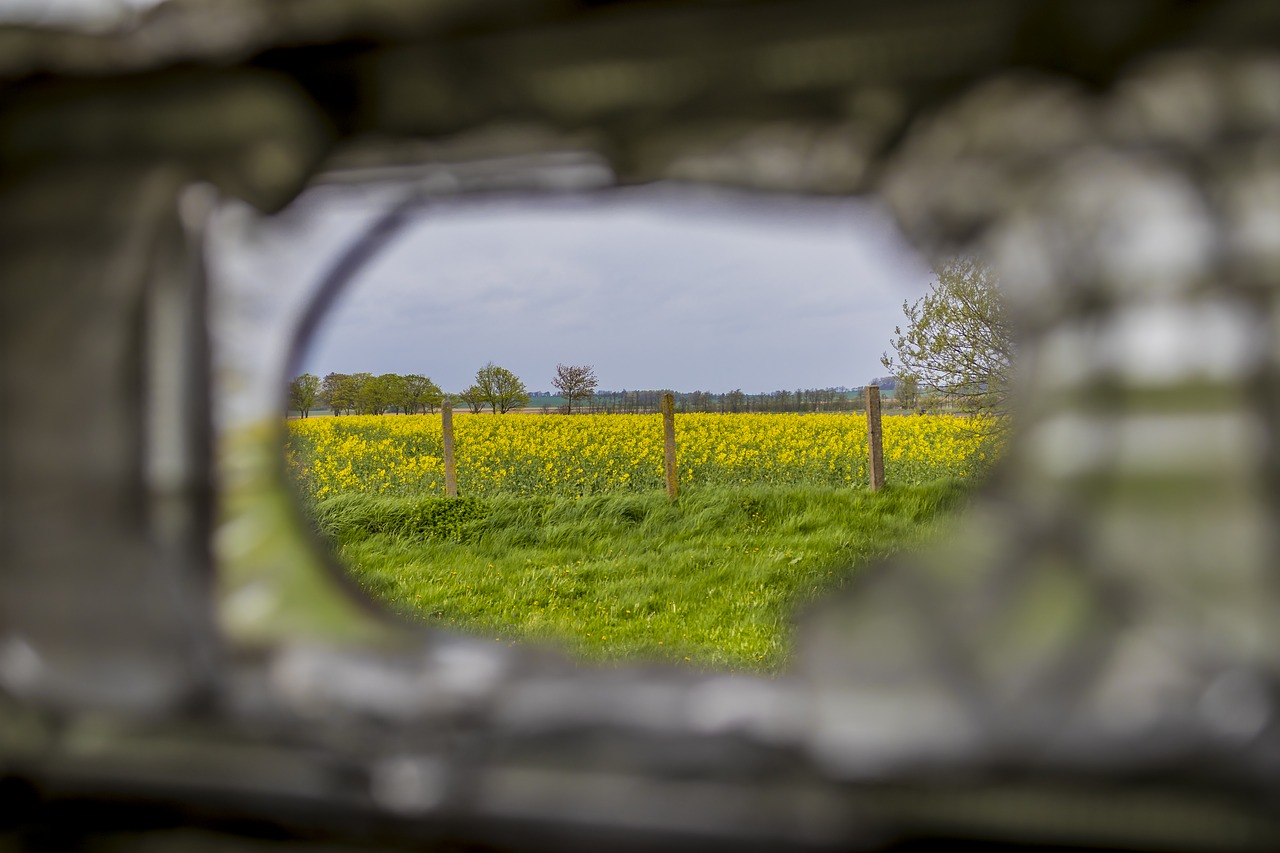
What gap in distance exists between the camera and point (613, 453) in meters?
11.1

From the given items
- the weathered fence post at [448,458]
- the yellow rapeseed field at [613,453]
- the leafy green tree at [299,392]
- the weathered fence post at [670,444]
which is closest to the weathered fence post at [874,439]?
the yellow rapeseed field at [613,453]

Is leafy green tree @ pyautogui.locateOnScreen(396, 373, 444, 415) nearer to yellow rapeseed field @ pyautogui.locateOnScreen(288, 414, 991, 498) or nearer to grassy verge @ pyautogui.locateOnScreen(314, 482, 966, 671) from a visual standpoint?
yellow rapeseed field @ pyautogui.locateOnScreen(288, 414, 991, 498)

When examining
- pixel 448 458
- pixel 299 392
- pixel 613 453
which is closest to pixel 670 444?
pixel 613 453

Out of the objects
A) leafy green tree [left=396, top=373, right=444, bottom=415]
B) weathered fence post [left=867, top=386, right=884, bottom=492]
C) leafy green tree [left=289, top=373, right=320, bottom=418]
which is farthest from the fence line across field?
leafy green tree [left=289, top=373, right=320, bottom=418]

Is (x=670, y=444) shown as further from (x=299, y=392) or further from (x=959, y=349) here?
(x=299, y=392)

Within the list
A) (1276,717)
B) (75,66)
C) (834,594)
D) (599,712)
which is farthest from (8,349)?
(1276,717)

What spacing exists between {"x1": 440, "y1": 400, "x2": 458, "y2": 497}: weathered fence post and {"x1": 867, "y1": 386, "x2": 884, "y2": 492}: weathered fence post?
16.7ft

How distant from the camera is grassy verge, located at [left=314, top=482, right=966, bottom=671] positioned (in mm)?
5555

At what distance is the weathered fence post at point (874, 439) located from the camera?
9.91 metres

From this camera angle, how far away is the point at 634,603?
616cm

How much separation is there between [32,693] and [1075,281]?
688 mm

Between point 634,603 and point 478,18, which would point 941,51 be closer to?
point 478,18

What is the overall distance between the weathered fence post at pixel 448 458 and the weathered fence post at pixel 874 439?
16.7 feet

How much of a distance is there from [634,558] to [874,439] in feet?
13.1
